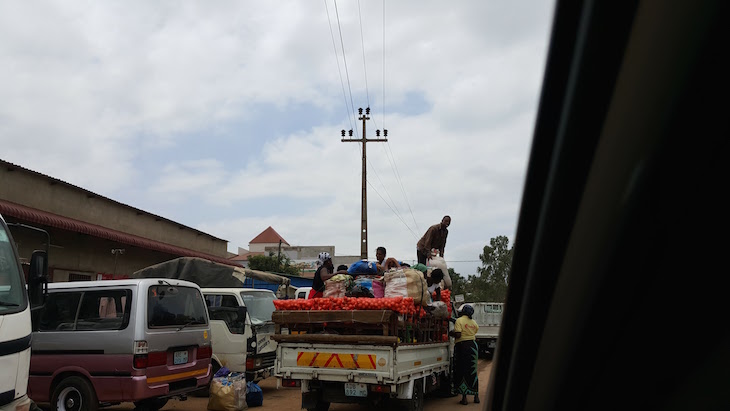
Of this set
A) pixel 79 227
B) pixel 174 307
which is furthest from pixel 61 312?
pixel 79 227

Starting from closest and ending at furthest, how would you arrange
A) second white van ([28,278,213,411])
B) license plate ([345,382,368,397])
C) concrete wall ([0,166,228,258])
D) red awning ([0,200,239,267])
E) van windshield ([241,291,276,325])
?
license plate ([345,382,368,397]) → second white van ([28,278,213,411]) → van windshield ([241,291,276,325]) → red awning ([0,200,239,267]) → concrete wall ([0,166,228,258])

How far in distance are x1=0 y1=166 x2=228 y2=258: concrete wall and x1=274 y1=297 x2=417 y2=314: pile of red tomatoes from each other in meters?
12.5

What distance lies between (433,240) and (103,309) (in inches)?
239

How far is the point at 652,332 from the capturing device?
4.71ft

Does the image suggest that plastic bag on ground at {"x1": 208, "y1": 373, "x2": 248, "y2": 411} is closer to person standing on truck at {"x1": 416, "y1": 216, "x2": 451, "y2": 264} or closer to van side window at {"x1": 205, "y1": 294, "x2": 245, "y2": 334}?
van side window at {"x1": 205, "y1": 294, "x2": 245, "y2": 334}

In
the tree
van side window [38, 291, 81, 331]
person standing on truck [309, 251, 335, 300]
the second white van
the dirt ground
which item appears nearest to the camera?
the second white van

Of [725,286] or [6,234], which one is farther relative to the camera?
[6,234]

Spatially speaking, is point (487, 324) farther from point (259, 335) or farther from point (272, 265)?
point (272, 265)

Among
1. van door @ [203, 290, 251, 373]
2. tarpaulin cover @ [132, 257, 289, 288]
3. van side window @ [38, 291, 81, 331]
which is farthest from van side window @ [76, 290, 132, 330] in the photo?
tarpaulin cover @ [132, 257, 289, 288]

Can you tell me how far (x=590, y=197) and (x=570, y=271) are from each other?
0.20 m

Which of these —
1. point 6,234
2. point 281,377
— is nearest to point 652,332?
point 6,234

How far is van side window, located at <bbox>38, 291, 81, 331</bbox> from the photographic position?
875cm

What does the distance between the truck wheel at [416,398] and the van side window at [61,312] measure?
15.8 ft

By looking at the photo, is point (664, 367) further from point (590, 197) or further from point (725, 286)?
point (590, 197)
